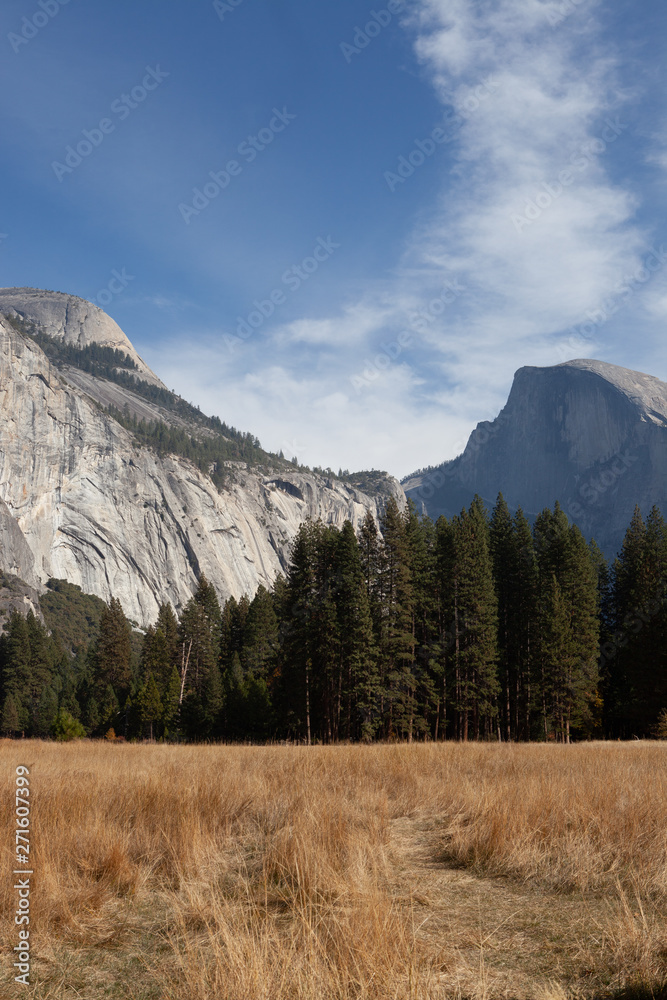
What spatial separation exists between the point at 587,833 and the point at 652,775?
170 inches

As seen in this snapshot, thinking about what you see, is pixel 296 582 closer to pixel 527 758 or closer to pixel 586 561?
pixel 586 561

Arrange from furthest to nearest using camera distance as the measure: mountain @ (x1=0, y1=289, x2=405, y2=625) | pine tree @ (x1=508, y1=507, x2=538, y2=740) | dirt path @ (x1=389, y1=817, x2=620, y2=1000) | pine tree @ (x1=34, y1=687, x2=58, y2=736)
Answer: mountain @ (x1=0, y1=289, x2=405, y2=625), pine tree @ (x1=34, y1=687, x2=58, y2=736), pine tree @ (x1=508, y1=507, x2=538, y2=740), dirt path @ (x1=389, y1=817, x2=620, y2=1000)

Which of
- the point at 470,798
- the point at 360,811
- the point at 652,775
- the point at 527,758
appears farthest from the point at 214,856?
the point at 527,758

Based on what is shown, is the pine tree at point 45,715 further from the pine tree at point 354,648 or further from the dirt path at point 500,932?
the dirt path at point 500,932

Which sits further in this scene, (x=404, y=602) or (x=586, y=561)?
(x=586, y=561)

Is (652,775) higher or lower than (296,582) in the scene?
lower

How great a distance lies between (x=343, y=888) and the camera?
4121 mm

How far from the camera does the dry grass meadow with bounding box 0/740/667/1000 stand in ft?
10.1

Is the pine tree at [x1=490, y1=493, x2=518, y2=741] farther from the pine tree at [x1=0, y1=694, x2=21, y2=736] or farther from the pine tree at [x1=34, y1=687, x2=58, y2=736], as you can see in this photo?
the pine tree at [x1=0, y1=694, x2=21, y2=736]

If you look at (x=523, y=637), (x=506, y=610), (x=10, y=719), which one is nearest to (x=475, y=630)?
(x=523, y=637)

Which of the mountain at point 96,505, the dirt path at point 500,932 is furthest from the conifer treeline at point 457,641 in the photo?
the mountain at point 96,505

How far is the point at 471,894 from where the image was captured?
14.9ft

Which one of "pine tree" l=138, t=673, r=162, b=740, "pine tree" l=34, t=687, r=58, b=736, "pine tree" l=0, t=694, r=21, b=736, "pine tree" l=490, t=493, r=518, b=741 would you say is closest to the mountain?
"pine tree" l=34, t=687, r=58, b=736

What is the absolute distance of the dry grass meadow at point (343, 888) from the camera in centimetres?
309
